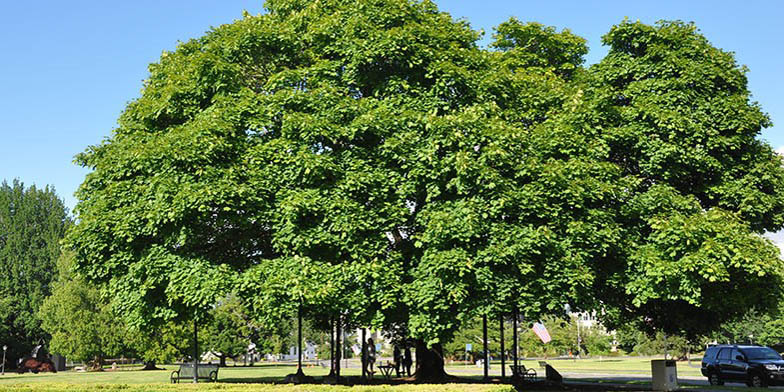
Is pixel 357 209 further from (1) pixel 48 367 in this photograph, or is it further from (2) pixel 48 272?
(2) pixel 48 272

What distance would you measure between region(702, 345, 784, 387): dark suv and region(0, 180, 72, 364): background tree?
67.0 m

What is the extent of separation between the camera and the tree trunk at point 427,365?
27.2m

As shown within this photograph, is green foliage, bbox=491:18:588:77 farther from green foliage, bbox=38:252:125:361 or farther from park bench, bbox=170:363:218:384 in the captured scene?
green foliage, bbox=38:252:125:361

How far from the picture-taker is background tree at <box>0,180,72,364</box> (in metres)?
71.9

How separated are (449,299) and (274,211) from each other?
6676mm

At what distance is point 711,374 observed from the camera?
108 feet

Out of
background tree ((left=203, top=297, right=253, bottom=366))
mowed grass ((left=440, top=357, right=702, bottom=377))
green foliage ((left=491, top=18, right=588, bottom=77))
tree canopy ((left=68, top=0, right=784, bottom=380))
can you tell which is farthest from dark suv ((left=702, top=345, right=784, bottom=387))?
background tree ((left=203, top=297, right=253, bottom=366))

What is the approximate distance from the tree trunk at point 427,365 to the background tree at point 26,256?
195 ft

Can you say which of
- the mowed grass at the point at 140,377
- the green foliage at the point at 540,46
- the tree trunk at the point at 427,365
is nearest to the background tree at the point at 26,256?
the mowed grass at the point at 140,377

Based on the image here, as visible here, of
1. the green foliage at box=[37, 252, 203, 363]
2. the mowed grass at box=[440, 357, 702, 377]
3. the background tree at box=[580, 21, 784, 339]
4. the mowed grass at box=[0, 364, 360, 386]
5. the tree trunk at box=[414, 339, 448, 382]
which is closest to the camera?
the background tree at box=[580, 21, 784, 339]

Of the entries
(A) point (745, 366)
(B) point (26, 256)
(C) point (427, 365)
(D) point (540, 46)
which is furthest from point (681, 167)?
(B) point (26, 256)

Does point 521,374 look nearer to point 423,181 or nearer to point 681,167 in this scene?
point 681,167

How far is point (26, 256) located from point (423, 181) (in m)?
67.0

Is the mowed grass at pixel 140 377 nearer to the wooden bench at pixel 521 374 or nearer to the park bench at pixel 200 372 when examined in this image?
the park bench at pixel 200 372
